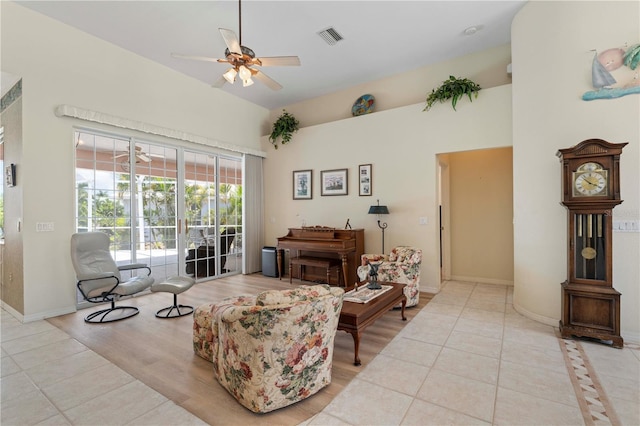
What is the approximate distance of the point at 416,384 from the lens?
2172 mm

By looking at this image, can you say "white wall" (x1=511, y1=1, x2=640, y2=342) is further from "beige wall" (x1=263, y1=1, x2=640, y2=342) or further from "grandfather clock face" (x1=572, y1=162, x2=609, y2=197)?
"grandfather clock face" (x1=572, y1=162, x2=609, y2=197)

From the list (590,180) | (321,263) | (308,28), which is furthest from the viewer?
(321,263)

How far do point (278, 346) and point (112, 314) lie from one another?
10.4 feet

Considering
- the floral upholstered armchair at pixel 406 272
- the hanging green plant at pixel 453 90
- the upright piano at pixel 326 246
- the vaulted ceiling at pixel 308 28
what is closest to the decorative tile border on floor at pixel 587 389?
the floral upholstered armchair at pixel 406 272

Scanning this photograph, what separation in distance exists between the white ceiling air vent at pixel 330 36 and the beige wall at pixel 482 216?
307 centimetres

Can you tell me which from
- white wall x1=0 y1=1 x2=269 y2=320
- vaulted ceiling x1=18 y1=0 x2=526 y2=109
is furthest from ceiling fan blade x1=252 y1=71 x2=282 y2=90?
white wall x1=0 y1=1 x2=269 y2=320

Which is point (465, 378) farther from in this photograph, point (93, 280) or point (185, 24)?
point (185, 24)

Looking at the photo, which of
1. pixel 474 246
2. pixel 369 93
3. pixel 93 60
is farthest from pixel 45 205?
pixel 474 246

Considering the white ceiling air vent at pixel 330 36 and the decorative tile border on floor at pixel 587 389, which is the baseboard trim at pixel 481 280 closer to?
the decorative tile border on floor at pixel 587 389

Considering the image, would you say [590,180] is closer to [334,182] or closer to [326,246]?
[326,246]

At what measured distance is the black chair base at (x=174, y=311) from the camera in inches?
144

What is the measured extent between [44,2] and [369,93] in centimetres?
476

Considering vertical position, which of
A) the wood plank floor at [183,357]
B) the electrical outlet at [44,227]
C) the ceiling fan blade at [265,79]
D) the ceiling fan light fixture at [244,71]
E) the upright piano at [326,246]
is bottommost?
the wood plank floor at [183,357]

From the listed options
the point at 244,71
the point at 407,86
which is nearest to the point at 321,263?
the point at 244,71
